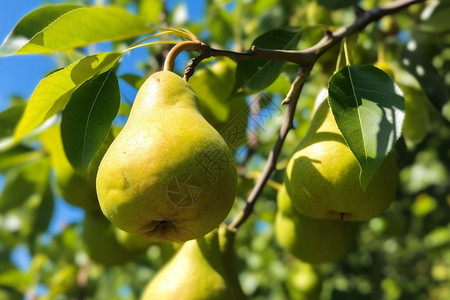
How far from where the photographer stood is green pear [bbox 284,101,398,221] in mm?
1082

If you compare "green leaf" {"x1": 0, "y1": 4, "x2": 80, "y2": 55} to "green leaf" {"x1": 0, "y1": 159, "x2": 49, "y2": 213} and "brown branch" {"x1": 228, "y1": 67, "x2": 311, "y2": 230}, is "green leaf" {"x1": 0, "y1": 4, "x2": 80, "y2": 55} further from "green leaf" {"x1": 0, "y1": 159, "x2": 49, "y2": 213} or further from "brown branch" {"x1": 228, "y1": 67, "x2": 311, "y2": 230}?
"green leaf" {"x1": 0, "y1": 159, "x2": 49, "y2": 213}

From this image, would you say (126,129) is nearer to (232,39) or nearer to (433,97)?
(433,97)

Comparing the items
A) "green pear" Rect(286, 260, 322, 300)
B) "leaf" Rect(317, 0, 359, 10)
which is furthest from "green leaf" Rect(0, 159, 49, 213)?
"leaf" Rect(317, 0, 359, 10)

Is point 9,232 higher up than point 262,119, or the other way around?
point 262,119

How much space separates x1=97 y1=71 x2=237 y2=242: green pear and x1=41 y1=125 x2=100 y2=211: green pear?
1.06 meters

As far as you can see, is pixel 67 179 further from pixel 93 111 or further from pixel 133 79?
pixel 93 111

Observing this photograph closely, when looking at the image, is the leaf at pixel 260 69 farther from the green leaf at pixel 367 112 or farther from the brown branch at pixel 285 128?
the green leaf at pixel 367 112

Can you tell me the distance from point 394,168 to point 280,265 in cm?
242

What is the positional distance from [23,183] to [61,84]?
1.44 metres

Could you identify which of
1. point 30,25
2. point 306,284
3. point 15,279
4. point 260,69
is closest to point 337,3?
point 260,69

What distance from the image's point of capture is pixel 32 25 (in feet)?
4.03

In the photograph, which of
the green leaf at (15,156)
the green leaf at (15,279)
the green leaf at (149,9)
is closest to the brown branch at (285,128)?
the green leaf at (15,156)

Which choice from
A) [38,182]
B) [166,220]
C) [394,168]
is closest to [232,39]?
[38,182]

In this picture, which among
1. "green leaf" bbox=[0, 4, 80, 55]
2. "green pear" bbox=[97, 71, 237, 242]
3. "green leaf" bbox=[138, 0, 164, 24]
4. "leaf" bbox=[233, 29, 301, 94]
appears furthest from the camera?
"green leaf" bbox=[138, 0, 164, 24]
